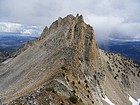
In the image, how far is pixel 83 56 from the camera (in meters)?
95.2

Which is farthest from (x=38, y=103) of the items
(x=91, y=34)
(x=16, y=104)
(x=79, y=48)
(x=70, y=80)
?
(x=91, y=34)

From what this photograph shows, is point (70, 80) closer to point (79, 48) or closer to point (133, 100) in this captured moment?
point (79, 48)

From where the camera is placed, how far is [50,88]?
50188 mm

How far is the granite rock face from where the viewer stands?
50.2 m

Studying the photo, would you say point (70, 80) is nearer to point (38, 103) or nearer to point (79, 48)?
point (38, 103)

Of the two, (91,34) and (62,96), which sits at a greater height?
(91,34)

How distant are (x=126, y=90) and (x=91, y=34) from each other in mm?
28289

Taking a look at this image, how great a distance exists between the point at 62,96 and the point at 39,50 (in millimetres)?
65367

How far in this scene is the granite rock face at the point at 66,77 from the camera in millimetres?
50219

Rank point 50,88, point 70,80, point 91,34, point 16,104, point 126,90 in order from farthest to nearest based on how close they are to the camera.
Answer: point 126,90, point 91,34, point 70,80, point 50,88, point 16,104

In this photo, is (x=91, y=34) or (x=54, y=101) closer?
(x=54, y=101)

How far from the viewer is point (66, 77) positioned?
59.9 m

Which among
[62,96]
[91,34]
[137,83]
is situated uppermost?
[91,34]

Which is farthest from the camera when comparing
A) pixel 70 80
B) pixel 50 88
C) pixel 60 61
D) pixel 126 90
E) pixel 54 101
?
pixel 126 90
